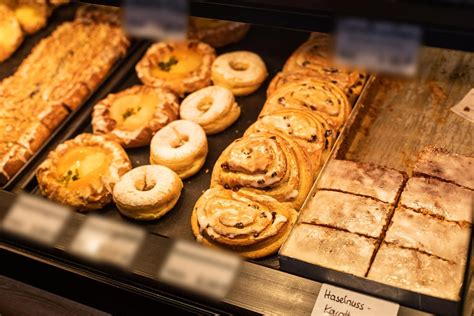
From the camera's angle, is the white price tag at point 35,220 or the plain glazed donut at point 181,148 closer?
the white price tag at point 35,220

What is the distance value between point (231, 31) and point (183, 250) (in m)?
1.92

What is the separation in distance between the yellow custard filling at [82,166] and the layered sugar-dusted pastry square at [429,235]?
1.62 metres

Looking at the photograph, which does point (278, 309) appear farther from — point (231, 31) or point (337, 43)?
point (231, 31)

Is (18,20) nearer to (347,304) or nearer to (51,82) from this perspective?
(51,82)

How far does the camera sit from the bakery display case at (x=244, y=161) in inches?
80.7

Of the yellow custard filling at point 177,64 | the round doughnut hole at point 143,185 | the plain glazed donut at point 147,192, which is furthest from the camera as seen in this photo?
the yellow custard filling at point 177,64

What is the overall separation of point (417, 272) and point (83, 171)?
6.23 feet

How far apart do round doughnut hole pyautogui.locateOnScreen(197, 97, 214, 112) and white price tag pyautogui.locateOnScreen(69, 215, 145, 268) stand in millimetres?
1085

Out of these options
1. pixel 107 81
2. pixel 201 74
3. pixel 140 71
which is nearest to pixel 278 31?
pixel 201 74

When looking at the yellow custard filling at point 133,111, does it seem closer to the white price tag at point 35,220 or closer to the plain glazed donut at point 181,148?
the plain glazed donut at point 181,148

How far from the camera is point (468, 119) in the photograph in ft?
9.73

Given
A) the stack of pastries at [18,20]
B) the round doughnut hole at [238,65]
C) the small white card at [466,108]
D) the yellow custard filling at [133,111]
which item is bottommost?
the yellow custard filling at [133,111]

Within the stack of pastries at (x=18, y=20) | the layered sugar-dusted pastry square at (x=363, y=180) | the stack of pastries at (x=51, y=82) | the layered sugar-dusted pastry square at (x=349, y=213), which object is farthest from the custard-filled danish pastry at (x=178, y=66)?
the layered sugar-dusted pastry square at (x=349, y=213)

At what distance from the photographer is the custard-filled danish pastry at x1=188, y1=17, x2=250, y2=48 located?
3.70m
